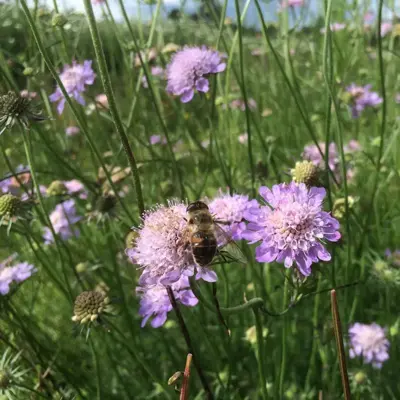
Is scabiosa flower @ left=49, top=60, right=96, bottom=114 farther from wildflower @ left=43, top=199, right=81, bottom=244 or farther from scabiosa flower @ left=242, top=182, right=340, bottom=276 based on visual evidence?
scabiosa flower @ left=242, top=182, right=340, bottom=276

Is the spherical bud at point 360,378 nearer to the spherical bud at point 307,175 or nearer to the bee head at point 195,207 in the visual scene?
the spherical bud at point 307,175

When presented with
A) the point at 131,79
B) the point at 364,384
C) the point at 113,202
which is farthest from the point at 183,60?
the point at 364,384

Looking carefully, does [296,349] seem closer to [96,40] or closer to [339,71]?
[96,40]

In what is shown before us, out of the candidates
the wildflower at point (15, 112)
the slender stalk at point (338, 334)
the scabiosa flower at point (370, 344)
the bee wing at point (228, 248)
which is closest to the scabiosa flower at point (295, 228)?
the bee wing at point (228, 248)

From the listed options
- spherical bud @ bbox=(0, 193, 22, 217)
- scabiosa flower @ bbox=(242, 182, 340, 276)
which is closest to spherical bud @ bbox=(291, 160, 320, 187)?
scabiosa flower @ bbox=(242, 182, 340, 276)

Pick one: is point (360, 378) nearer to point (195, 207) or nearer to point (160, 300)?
point (160, 300)

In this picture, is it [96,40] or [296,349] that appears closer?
[96,40]

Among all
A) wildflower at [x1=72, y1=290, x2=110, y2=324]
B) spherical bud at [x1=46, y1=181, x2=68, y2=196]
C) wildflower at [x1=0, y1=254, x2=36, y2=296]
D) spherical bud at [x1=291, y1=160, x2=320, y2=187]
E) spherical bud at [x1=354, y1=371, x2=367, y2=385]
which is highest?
spherical bud at [x1=291, y1=160, x2=320, y2=187]

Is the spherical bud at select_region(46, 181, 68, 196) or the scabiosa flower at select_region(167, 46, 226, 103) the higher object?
the scabiosa flower at select_region(167, 46, 226, 103)
